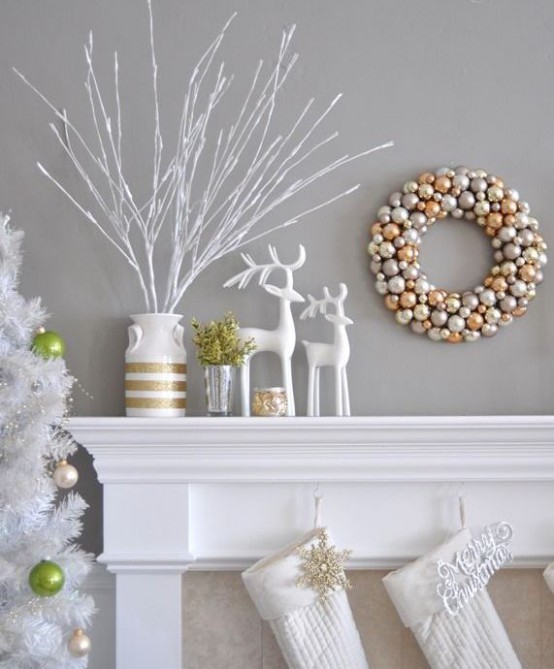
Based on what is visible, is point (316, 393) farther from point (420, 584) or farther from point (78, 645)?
point (78, 645)

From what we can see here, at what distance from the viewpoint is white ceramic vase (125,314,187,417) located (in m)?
2.16

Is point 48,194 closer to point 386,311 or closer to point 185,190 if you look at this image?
point 185,190

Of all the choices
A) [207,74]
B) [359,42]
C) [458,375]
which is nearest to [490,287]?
[458,375]

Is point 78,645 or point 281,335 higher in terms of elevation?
point 281,335

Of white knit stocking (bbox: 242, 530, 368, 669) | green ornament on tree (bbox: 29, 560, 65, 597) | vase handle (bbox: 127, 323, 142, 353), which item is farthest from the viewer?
vase handle (bbox: 127, 323, 142, 353)

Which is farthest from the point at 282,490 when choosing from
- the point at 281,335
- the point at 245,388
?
the point at 281,335

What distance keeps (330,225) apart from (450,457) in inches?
24.4

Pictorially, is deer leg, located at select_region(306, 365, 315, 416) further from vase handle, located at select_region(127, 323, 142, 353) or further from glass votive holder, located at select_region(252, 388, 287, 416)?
vase handle, located at select_region(127, 323, 142, 353)

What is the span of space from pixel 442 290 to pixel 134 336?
74 cm

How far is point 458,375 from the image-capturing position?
7.61ft

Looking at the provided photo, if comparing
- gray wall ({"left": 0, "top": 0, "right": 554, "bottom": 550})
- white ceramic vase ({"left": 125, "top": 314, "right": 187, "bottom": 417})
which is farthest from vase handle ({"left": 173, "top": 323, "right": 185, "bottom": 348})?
gray wall ({"left": 0, "top": 0, "right": 554, "bottom": 550})

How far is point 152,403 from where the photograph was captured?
216cm

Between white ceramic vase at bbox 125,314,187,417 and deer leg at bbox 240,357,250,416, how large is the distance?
0.13 m

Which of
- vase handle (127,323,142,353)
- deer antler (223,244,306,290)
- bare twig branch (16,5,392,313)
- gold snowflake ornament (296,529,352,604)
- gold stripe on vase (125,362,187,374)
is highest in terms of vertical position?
bare twig branch (16,5,392,313)
